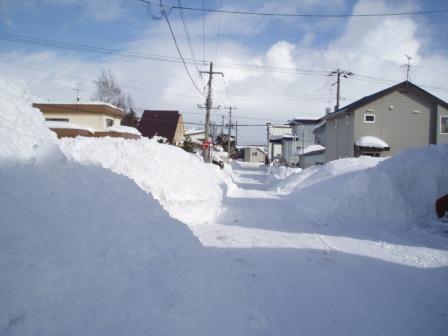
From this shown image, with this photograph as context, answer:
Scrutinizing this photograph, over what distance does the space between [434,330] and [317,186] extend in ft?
39.0

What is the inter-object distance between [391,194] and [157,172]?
7.95m

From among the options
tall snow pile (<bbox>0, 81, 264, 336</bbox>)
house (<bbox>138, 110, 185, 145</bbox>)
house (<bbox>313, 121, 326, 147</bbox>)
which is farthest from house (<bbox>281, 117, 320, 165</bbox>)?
tall snow pile (<bbox>0, 81, 264, 336</bbox>)

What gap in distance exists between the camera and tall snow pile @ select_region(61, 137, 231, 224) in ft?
33.6

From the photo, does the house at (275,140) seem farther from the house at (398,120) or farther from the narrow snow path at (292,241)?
the narrow snow path at (292,241)

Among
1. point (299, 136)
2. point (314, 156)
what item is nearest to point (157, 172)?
point (314, 156)

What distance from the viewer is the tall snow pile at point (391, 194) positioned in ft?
36.0

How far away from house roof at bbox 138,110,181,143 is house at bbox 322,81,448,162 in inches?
956

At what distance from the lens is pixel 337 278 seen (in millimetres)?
5887

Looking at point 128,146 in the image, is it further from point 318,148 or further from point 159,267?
point 318,148

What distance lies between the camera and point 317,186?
16.0 meters

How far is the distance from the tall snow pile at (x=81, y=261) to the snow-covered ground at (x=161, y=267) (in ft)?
0.05

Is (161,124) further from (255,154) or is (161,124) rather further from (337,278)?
(255,154)

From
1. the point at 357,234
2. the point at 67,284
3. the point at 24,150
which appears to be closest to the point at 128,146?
the point at 24,150

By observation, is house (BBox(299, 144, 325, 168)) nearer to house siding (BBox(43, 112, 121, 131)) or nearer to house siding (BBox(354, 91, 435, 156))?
house siding (BBox(354, 91, 435, 156))
